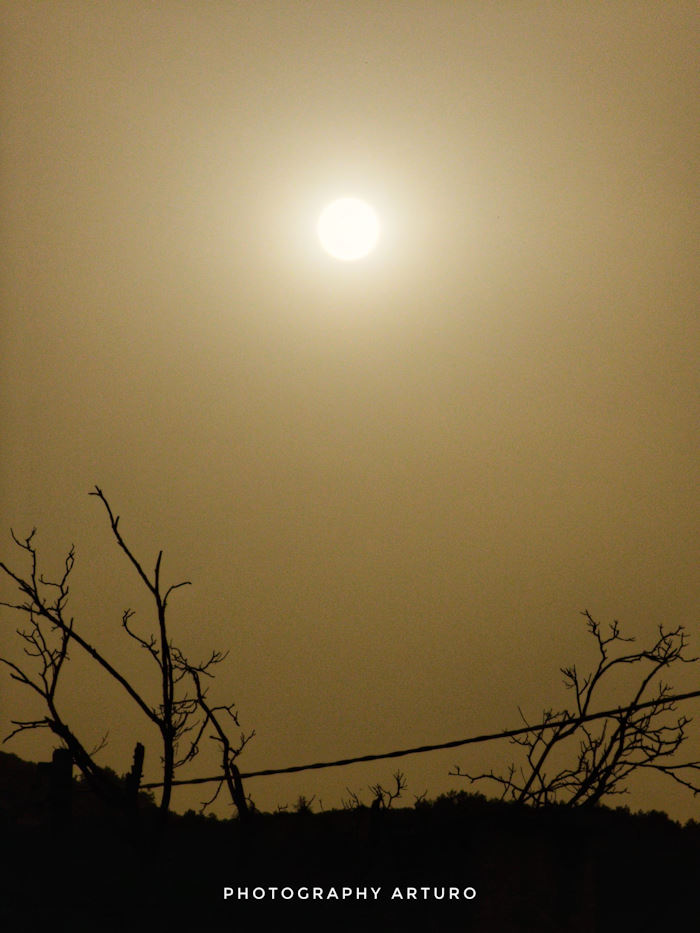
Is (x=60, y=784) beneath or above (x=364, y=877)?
above

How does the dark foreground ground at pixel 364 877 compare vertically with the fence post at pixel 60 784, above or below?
below

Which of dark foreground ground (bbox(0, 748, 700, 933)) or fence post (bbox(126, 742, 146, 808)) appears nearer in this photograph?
dark foreground ground (bbox(0, 748, 700, 933))

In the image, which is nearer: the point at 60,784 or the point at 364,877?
the point at 364,877

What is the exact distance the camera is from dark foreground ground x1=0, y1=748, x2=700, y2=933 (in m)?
6.15

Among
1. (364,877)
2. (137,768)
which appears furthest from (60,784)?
(364,877)

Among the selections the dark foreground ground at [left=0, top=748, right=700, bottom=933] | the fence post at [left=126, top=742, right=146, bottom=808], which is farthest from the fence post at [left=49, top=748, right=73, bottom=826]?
the fence post at [left=126, top=742, right=146, bottom=808]

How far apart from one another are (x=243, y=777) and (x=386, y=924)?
66.1 inches

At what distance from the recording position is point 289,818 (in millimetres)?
8539

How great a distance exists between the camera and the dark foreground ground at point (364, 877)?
6152 mm

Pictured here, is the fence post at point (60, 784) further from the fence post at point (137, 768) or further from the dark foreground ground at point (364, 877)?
the fence post at point (137, 768)

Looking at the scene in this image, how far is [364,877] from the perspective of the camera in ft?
22.7

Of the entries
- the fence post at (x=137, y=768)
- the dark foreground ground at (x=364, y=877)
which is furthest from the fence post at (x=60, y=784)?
the fence post at (x=137, y=768)

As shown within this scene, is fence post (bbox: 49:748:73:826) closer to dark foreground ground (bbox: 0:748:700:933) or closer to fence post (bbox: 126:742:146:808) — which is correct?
dark foreground ground (bbox: 0:748:700:933)

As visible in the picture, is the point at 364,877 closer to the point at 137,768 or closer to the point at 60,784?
the point at 137,768
